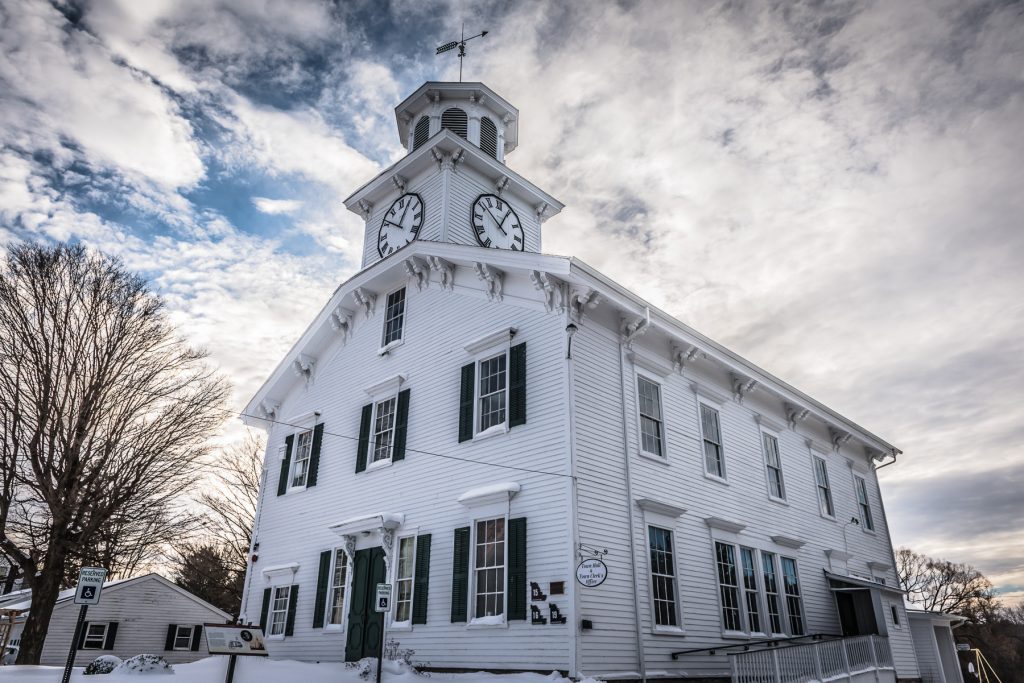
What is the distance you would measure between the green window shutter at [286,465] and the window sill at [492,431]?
26.5 ft

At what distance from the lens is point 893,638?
18422 mm

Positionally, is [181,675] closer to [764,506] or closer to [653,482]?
[653,482]

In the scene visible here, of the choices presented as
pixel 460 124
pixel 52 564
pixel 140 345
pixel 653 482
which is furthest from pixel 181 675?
pixel 460 124

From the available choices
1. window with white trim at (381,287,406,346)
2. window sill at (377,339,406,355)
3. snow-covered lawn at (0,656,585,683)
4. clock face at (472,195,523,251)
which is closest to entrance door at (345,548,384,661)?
snow-covered lawn at (0,656,585,683)

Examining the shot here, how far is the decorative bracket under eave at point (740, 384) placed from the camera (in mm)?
17609

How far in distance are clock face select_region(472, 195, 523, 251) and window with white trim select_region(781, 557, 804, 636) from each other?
1156cm

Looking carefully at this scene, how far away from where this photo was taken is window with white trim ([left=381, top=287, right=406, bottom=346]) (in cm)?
1755

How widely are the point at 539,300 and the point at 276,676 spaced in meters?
8.20

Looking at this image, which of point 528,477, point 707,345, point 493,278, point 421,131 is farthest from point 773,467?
point 421,131

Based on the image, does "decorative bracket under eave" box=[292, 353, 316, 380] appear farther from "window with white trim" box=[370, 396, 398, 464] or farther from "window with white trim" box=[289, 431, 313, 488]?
"window with white trim" box=[370, 396, 398, 464]

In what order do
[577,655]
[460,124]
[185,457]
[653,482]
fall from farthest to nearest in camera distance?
[460,124]
[185,457]
[653,482]
[577,655]

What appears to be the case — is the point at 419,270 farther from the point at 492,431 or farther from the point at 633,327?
the point at 633,327

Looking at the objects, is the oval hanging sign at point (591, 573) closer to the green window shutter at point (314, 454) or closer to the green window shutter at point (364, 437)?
the green window shutter at point (364, 437)

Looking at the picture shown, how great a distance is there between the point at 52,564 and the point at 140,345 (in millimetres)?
5914
